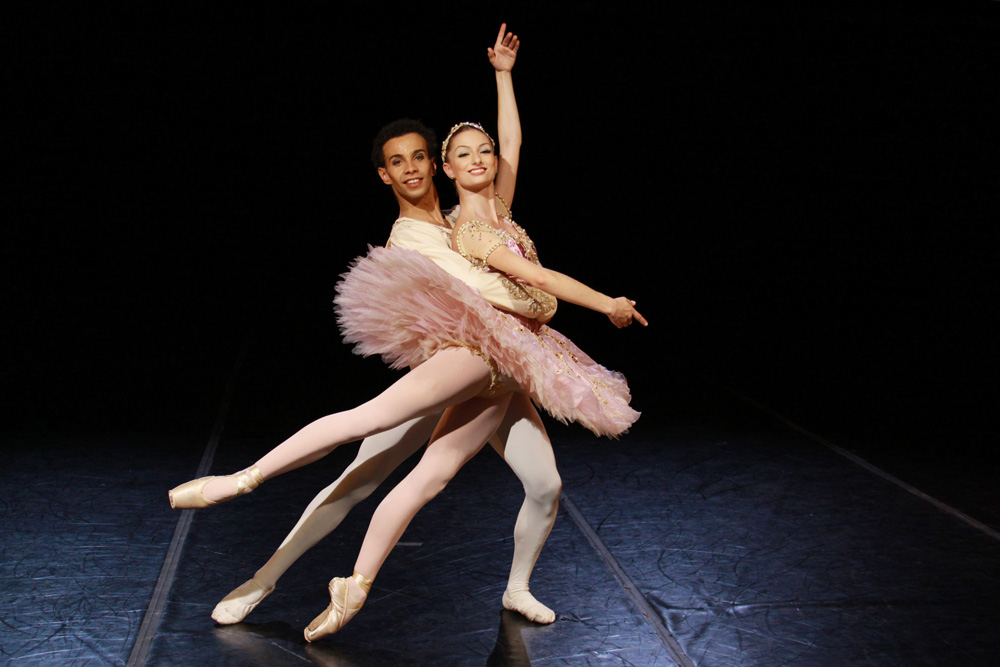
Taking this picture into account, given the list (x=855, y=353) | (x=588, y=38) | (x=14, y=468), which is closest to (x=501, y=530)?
(x=14, y=468)

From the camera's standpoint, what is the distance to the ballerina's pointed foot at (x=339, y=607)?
1.95m

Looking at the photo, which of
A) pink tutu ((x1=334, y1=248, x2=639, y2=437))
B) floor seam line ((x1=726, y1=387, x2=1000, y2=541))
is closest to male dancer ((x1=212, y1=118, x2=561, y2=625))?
pink tutu ((x1=334, y1=248, x2=639, y2=437))

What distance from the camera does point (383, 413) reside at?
1.86 meters

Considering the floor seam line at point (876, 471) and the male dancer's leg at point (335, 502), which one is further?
the floor seam line at point (876, 471)

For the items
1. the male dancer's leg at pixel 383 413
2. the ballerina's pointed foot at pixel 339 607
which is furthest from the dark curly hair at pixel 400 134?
the ballerina's pointed foot at pixel 339 607

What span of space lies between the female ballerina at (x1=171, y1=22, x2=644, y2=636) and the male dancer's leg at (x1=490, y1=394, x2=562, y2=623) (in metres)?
0.14

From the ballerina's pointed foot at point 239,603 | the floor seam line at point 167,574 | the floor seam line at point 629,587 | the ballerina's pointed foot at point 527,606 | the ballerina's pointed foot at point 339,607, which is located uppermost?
the floor seam line at point 629,587

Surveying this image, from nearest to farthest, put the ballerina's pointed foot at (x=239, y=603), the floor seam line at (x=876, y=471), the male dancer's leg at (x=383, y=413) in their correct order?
the male dancer's leg at (x=383, y=413)
the ballerina's pointed foot at (x=239, y=603)
the floor seam line at (x=876, y=471)

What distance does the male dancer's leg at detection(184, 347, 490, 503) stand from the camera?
6.09 feet

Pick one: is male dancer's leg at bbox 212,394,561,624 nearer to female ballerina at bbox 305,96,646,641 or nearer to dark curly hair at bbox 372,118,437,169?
female ballerina at bbox 305,96,646,641

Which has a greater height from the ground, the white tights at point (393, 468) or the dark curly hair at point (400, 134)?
the dark curly hair at point (400, 134)

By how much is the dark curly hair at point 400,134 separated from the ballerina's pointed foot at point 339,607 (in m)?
0.89

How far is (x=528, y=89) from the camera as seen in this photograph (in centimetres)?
599

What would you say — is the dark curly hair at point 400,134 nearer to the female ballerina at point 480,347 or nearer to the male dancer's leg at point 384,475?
the female ballerina at point 480,347
